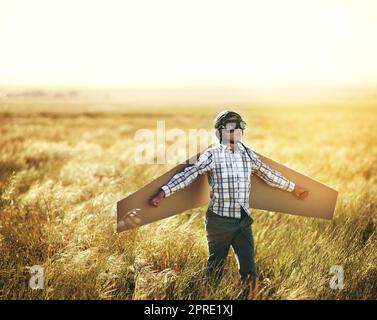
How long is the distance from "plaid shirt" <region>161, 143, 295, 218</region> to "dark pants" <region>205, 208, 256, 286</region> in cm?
6

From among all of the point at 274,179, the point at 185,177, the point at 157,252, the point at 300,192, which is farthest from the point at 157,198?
the point at 300,192

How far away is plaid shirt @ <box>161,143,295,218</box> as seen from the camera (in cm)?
430

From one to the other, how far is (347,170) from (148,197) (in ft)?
19.3

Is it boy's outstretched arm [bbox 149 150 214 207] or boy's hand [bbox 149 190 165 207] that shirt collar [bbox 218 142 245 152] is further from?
boy's hand [bbox 149 190 165 207]

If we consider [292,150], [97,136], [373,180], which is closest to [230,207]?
[373,180]

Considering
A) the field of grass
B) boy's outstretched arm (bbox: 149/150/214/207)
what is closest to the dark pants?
the field of grass

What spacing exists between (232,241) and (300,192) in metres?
0.84

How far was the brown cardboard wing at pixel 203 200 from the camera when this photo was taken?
14.6 ft

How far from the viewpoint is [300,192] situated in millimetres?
4809

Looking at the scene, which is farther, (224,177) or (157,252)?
(157,252)

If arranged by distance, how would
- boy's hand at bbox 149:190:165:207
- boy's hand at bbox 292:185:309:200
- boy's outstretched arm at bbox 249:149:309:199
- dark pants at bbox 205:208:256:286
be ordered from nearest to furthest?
dark pants at bbox 205:208:256:286 < boy's hand at bbox 149:190:165:207 < boy's outstretched arm at bbox 249:149:309:199 < boy's hand at bbox 292:185:309:200

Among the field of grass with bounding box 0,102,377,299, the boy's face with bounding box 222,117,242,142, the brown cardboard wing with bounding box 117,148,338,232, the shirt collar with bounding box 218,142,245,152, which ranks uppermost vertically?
the boy's face with bounding box 222,117,242,142

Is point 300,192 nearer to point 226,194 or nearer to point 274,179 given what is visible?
point 274,179

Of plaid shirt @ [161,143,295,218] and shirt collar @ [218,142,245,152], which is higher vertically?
shirt collar @ [218,142,245,152]
